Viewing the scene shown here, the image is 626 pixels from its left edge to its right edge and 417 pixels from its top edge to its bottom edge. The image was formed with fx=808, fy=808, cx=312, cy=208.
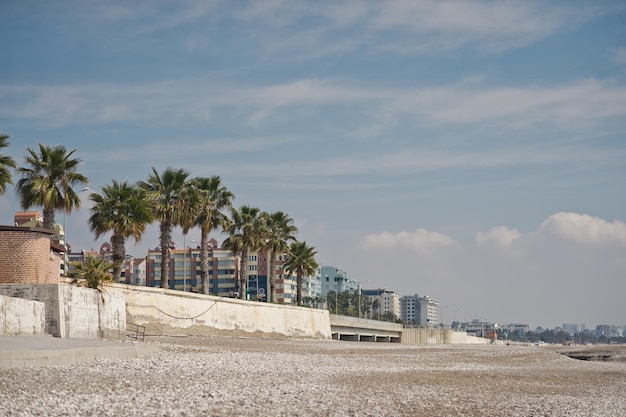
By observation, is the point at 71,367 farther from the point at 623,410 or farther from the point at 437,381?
the point at 623,410

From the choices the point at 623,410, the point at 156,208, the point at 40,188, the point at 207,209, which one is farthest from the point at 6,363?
the point at 207,209

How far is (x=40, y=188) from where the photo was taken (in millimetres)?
44000

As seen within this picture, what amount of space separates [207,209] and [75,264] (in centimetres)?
3151

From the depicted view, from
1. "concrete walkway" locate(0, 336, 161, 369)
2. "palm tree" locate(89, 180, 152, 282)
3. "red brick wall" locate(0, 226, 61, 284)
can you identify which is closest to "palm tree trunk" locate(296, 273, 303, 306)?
"palm tree" locate(89, 180, 152, 282)

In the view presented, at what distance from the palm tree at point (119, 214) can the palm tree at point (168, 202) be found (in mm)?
8242

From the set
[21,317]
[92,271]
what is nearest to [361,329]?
[92,271]

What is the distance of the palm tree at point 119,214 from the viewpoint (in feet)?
158

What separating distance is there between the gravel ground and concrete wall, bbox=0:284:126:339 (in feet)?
14.3

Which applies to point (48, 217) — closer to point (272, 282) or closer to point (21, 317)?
point (21, 317)

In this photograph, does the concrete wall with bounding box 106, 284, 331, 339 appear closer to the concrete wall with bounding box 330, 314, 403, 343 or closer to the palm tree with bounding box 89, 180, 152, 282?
the palm tree with bounding box 89, 180, 152, 282

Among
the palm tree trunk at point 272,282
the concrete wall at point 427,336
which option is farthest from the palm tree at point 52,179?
the concrete wall at point 427,336

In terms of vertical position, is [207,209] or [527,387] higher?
[207,209]

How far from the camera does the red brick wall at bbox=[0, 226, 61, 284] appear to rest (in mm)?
30703

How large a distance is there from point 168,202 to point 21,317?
33.0m
